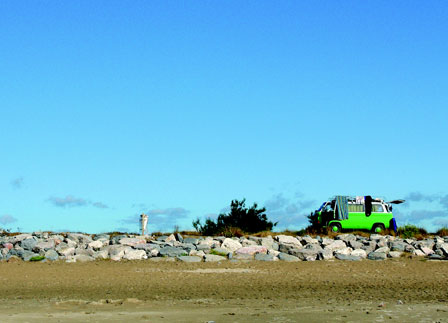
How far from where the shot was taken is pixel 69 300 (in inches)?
506

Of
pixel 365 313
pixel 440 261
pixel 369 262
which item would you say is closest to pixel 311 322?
pixel 365 313

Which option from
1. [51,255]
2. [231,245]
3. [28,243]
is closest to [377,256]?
[231,245]

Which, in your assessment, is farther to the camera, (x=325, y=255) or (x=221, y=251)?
(x=221, y=251)

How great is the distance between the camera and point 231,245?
2081 centimetres

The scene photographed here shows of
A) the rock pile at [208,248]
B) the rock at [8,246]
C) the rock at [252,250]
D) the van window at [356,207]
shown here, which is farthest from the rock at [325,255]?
the van window at [356,207]

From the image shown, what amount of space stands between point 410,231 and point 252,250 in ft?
35.6

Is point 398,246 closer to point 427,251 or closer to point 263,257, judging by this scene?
point 427,251

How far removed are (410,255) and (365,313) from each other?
10569 mm

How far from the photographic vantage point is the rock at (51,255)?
65.7ft

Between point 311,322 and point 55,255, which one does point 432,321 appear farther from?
point 55,255

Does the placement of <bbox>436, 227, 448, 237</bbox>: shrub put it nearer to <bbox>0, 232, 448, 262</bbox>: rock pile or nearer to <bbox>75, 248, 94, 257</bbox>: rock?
<bbox>0, 232, 448, 262</bbox>: rock pile

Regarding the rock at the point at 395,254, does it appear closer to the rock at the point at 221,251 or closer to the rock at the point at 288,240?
the rock at the point at 288,240

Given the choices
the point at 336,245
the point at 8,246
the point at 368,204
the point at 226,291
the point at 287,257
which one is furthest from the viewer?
the point at 368,204

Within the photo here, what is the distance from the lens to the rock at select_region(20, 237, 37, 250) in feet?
70.3
